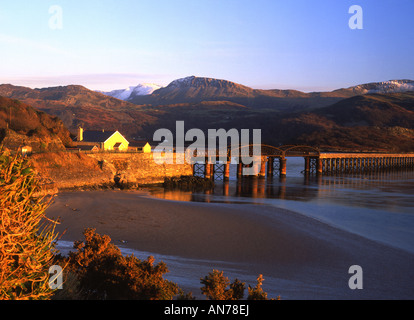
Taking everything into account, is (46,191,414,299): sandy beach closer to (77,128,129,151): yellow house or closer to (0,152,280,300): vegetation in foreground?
(0,152,280,300): vegetation in foreground

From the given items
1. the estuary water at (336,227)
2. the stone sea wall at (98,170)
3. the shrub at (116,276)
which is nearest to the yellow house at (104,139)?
the stone sea wall at (98,170)

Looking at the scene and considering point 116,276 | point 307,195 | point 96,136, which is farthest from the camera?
point 96,136

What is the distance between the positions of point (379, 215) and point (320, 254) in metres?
12.6

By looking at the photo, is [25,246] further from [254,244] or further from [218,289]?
[254,244]

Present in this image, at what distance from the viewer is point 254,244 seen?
16.9 metres

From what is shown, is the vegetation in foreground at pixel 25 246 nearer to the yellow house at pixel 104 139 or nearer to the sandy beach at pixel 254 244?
the sandy beach at pixel 254 244

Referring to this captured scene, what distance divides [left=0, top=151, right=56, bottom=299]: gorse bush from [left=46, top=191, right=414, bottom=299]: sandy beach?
6240 mm

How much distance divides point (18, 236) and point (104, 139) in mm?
50772

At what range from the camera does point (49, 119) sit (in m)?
56.4

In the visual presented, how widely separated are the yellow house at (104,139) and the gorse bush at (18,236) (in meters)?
48.8

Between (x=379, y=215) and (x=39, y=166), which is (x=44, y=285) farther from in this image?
(x=39, y=166)

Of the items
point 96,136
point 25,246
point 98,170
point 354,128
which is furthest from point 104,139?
point 354,128

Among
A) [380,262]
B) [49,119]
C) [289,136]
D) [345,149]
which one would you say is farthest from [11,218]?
[289,136]

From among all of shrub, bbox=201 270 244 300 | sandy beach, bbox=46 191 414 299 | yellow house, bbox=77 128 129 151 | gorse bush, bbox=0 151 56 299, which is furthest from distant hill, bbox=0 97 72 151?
gorse bush, bbox=0 151 56 299
